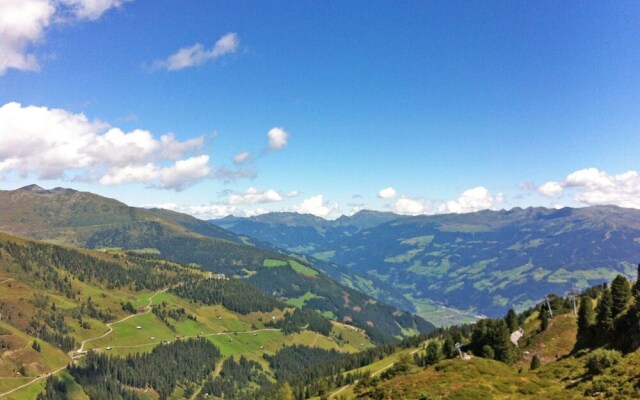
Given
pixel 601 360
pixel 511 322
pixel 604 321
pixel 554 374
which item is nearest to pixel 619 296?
pixel 604 321

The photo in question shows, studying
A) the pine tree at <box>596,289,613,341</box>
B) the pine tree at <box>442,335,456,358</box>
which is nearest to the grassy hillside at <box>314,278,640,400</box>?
the pine tree at <box>596,289,613,341</box>

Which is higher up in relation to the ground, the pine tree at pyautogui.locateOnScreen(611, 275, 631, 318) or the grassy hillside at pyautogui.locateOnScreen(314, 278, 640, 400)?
the pine tree at pyautogui.locateOnScreen(611, 275, 631, 318)

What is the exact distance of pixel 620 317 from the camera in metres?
92.1

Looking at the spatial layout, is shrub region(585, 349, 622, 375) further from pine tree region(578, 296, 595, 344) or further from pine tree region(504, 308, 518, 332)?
pine tree region(504, 308, 518, 332)

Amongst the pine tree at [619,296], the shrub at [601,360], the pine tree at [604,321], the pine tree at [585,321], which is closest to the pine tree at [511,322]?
the pine tree at [585,321]

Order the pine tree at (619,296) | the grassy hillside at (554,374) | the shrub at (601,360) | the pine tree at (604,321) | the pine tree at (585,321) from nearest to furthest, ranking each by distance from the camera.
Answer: the grassy hillside at (554,374) → the shrub at (601,360) → the pine tree at (604,321) → the pine tree at (619,296) → the pine tree at (585,321)

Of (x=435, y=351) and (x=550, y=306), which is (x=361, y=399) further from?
(x=550, y=306)

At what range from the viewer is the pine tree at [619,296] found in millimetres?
100438

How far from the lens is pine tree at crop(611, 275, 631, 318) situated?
3954 inches

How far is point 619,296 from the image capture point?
336 feet

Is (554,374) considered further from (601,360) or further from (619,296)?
(619,296)

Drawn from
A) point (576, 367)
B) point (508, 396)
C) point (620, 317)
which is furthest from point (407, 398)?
point (620, 317)

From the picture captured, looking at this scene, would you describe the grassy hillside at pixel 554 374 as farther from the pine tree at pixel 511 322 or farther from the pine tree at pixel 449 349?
the pine tree at pixel 449 349

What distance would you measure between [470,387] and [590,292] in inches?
4415
